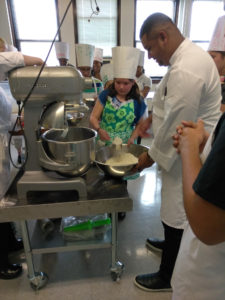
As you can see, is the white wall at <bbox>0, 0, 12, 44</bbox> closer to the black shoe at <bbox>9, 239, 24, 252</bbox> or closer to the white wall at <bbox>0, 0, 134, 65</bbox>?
the white wall at <bbox>0, 0, 134, 65</bbox>

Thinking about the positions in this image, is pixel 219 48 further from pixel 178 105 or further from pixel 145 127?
pixel 178 105

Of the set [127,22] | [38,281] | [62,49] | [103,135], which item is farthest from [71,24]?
[38,281]

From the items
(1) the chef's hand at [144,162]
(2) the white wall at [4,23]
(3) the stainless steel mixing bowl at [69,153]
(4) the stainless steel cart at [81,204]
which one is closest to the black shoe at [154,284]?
(4) the stainless steel cart at [81,204]

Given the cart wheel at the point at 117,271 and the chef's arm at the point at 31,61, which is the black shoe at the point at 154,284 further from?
the chef's arm at the point at 31,61

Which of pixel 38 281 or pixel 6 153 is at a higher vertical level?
pixel 6 153

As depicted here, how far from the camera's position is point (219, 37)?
4.83 feet

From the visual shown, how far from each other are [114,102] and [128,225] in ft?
2.97

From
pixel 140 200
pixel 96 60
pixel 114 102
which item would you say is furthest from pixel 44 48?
pixel 140 200

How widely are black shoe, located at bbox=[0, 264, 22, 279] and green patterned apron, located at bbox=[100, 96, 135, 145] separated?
3.10ft

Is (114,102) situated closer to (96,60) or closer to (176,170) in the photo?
(176,170)

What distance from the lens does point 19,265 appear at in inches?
47.3

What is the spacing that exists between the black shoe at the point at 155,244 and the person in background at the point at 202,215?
72 cm

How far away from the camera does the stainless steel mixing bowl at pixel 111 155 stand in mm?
853

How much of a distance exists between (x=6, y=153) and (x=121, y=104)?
29.8 inches
